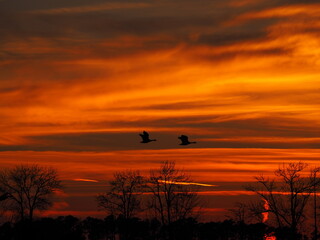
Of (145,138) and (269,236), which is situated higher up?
(145,138)

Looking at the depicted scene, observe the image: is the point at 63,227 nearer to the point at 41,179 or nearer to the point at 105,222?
→ the point at 105,222

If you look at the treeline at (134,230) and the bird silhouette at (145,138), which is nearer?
the bird silhouette at (145,138)

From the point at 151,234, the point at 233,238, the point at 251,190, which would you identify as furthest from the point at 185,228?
the point at 251,190

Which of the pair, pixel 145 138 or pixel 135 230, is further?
pixel 135 230

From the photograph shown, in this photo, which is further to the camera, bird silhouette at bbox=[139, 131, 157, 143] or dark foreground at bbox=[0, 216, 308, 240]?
dark foreground at bbox=[0, 216, 308, 240]

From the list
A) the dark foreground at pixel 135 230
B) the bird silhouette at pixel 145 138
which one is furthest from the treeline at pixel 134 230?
the bird silhouette at pixel 145 138

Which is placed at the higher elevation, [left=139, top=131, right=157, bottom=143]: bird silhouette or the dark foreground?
[left=139, top=131, right=157, bottom=143]: bird silhouette

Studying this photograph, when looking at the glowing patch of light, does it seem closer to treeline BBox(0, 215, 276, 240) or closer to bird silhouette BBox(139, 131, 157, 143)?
treeline BBox(0, 215, 276, 240)

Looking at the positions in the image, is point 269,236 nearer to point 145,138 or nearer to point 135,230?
point 135,230

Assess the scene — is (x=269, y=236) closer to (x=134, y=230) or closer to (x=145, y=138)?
(x=134, y=230)

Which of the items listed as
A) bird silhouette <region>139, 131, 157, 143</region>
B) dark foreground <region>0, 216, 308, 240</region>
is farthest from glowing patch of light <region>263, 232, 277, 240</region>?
bird silhouette <region>139, 131, 157, 143</region>

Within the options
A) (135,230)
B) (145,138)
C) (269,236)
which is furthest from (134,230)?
(145,138)

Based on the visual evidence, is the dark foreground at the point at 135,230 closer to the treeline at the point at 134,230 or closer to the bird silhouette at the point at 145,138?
the treeline at the point at 134,230

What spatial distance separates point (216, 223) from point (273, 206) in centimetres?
5394
